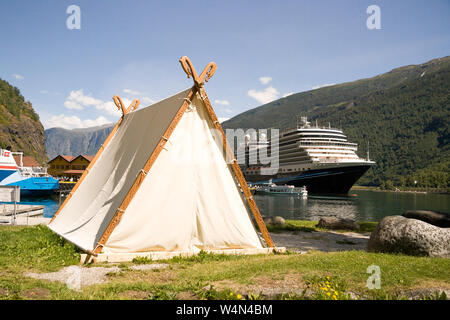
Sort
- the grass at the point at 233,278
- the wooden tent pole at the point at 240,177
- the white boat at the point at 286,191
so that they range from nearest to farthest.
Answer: the grass at the point at 233,278 → the wooden tent pole at the point at 240,177 → the white boat at the point at 286,191

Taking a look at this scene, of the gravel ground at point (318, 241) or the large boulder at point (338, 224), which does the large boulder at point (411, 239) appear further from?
the large boulder at point (338, 224)

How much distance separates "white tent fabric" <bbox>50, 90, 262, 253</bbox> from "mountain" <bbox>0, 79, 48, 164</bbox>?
6981cm

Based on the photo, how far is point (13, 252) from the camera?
6.44 m

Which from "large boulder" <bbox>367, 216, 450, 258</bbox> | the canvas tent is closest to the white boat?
"large boulder" <bbox>367, 216, 450, 258</bbox>

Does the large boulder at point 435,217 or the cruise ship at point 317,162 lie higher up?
the cruise ship at point 317,162

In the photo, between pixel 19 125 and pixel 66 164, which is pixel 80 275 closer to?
pixel 66 164

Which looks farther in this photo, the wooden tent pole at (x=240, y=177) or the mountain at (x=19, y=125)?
the mountain at (x=19, y=125)

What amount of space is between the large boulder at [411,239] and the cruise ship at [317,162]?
5287 cm

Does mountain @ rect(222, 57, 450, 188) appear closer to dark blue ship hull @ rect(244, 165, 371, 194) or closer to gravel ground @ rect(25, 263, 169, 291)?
dark blue ship hull @ rect(244, 165, 371, 194)

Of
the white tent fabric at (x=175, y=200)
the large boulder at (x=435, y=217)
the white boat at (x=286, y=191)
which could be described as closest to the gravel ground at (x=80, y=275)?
the white tent fabric at (x=175, y=200)

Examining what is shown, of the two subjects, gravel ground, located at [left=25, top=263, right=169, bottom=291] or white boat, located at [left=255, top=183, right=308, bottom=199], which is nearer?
gravel ground, located at [left=25, top=263, right=169, bottom=291]

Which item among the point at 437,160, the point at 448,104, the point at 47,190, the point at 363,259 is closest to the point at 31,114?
the point at 47,190

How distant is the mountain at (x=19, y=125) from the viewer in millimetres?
74463

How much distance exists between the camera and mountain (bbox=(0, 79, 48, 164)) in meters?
74.5
